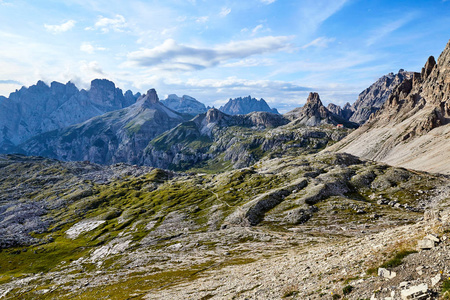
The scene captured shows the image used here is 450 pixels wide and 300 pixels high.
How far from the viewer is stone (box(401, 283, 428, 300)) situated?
17472mm

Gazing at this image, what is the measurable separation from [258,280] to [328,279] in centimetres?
1584

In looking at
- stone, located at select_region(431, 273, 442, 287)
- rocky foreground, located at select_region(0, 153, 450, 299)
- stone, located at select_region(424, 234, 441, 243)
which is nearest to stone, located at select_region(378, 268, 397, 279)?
rocky foreground, located at select_region(0, 153, 450, 299)

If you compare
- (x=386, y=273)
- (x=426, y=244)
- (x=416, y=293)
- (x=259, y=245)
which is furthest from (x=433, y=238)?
(x=259, y=245)

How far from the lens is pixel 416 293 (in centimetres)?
1784

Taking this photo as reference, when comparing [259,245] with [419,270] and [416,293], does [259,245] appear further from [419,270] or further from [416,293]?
[416,293]

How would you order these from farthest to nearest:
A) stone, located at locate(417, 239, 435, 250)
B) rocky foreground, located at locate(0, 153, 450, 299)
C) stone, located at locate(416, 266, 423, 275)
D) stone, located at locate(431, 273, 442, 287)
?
rocky foreground, located at locate(0, 153, 450, 299), stone, located at locate(417, 239, 435, 250), stone, located at locate(416, 266, 423, 275), stone, located at locate(431, 273, 442, 287)

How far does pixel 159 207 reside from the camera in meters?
192

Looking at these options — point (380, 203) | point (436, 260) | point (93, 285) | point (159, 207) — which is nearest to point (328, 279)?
point (436, 260)

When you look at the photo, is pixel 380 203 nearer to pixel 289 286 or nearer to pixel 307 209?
pixel 307 209

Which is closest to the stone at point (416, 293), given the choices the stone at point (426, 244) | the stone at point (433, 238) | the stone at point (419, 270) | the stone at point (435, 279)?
the stone at point (435, 279)

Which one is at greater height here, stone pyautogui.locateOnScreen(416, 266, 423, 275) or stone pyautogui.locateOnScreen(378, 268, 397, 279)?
stone pyautogui.locateOnScreen(416, 266, 423, 275)

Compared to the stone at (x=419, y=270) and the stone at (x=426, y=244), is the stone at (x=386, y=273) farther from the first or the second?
the stone at (x=426, y=244)

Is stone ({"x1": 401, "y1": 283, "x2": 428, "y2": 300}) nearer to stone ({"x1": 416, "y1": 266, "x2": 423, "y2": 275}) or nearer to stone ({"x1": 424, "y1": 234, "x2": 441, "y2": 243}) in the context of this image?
stone ({"x1": 416, "y1": 266, "x2": 423, "y2": 275})

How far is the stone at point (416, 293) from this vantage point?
17.5m
